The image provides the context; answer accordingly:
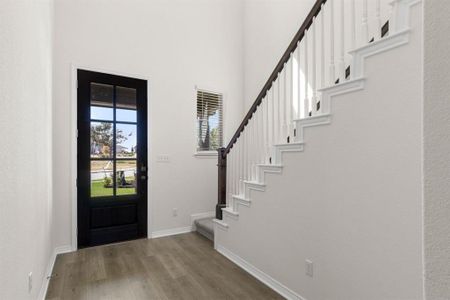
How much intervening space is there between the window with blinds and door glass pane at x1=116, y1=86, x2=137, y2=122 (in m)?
1.12

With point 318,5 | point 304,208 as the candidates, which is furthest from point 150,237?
point 318,5

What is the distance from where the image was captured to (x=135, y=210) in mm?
3582

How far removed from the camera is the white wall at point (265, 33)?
12.5 feet

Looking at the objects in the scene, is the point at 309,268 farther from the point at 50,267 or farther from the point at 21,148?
the point at 50,267

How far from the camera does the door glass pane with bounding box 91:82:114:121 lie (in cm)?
333

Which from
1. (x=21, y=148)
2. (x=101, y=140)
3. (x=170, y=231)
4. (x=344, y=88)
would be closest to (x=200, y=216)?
(x=170, y=231)

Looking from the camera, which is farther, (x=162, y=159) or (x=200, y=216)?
(x=200, y=216)

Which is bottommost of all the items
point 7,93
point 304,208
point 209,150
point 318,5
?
point 304,208

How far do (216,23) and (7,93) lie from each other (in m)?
3.93

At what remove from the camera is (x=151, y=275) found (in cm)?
253

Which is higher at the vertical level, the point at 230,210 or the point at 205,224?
the point at 230,210

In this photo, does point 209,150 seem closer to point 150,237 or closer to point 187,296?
point 150,237

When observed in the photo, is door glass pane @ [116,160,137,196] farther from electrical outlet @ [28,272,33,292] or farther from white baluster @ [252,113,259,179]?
white baluster @ [252,113,259,179]

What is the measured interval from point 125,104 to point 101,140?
2.08 feet
